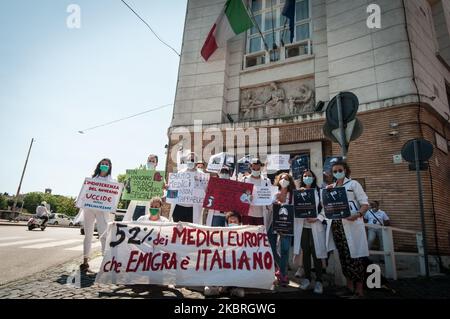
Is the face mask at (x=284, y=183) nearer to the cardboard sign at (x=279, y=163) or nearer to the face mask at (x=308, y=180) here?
the face mask at (x=308, y=180)

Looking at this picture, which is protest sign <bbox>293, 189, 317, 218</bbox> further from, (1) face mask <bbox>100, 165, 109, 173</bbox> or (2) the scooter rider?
(2) the scooter rider

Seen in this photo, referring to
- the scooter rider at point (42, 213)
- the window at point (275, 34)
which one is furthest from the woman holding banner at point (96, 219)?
the scooter rider at point (42, 213)

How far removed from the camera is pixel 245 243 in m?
4.20

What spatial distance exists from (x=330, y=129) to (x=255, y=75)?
25.5 feet

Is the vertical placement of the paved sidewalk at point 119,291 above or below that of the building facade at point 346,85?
below

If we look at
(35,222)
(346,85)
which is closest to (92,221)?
(346,85)

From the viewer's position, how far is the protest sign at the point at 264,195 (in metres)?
5.23

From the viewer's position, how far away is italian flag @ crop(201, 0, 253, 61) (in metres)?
12.3

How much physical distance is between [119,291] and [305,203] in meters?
3.16

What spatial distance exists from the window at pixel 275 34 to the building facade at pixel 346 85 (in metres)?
0.05

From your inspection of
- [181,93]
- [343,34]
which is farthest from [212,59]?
[343,34]

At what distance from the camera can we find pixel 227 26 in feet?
41.8
